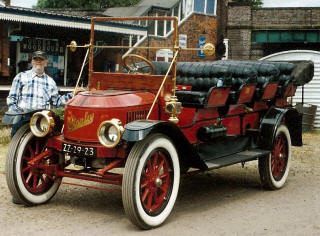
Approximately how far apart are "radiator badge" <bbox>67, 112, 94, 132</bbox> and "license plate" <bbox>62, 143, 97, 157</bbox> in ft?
0.58

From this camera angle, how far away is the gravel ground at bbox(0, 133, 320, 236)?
523 centimetres

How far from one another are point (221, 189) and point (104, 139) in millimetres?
2514

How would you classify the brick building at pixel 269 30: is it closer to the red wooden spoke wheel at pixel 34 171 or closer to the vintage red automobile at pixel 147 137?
the vintage red automobile at pixel 147 137

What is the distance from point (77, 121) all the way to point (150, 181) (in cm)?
96

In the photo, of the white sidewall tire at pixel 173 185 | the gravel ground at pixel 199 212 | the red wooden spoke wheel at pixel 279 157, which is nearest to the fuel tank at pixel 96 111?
the white sidewall tire at pixel 173 185

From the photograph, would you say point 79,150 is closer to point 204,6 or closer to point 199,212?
point 199,212

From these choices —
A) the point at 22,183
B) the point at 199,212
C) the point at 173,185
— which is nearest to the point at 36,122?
the point at 22,183

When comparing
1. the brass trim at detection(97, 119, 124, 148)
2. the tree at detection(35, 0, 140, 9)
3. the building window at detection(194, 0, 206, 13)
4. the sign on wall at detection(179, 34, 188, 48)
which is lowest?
the brass trim at detection(97, 119, 124, 148)

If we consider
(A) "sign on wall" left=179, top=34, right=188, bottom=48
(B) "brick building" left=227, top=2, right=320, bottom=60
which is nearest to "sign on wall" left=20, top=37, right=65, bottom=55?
(A) "sign on wall" left=179, top=34, right=188, bottom=48

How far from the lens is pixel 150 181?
5344mm

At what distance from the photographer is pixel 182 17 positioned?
26.3 metres

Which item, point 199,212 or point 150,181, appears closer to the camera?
point 150,181

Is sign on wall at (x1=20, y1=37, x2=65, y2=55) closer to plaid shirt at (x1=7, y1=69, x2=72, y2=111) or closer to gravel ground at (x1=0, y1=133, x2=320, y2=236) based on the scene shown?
gravel ground at (x1=0, y1=133, x2=320, y2=236)

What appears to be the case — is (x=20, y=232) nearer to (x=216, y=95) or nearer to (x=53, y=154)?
(x=53, y=154)
